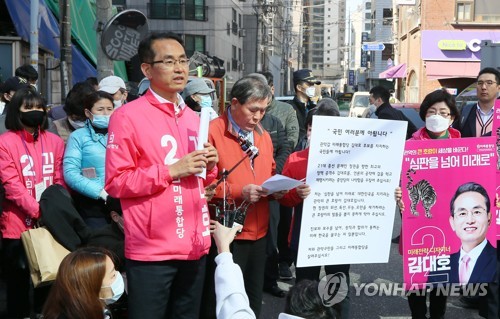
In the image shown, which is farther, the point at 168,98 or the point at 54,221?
the point at 54,221

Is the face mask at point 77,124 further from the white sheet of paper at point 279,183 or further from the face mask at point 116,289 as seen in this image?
the face mask at point 116,289

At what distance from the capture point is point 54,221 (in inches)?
167

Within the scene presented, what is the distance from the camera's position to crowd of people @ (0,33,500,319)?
2.80 m

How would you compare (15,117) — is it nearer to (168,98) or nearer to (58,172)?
(58,172)

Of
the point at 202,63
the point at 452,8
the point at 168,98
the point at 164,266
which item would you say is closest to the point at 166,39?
the point at 168,98

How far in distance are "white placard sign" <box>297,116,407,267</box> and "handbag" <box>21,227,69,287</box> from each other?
1624 millimetres

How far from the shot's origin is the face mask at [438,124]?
14.6 feet

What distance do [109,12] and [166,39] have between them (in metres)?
5.91

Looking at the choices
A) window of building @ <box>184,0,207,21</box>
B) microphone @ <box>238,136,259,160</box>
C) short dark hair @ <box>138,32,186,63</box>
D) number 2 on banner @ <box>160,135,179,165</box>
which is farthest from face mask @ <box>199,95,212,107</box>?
window of building @ <box>184,0,207,21</box>

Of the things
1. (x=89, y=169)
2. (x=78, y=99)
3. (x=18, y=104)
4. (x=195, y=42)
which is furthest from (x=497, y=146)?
(x=195, y=42)

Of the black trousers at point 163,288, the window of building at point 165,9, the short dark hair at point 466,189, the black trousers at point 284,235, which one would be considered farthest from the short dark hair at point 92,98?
the window of building at point 165,9

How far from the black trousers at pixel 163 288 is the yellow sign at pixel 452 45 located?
1070 inches

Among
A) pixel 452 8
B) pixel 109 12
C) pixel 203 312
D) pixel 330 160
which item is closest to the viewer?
pixel 330 160

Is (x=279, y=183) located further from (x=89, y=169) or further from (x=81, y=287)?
(x=89, y=169)
